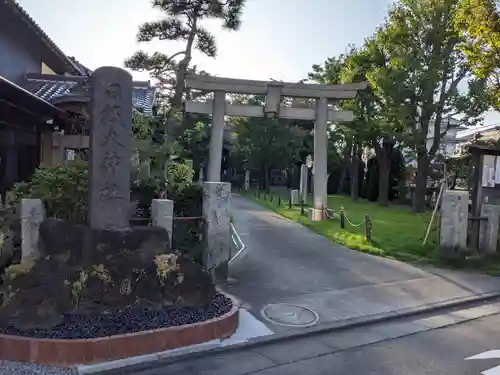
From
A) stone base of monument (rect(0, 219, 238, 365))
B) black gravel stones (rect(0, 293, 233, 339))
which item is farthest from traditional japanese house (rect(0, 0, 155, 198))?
black gravel stones (rect(0, 293, 233, 339))

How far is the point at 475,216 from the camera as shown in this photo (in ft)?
39.2

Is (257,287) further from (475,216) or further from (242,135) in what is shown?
(242,135)

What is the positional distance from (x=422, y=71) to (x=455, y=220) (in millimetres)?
10903

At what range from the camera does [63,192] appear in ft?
23.0

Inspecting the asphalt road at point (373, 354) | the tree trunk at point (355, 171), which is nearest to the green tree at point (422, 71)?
the tree trunk at point (355, 171)

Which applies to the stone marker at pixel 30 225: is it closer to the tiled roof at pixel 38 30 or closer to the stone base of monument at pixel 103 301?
the stone base of monument at pixel 103 301

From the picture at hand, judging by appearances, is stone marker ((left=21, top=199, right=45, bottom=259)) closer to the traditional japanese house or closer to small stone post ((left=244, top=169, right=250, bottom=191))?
the traditional japanese house

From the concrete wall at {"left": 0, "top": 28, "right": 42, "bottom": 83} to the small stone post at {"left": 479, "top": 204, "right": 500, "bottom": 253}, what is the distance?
12921mm

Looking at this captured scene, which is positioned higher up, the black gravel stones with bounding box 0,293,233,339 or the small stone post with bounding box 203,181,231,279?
the small stone post with bounding box 203,181,231,279

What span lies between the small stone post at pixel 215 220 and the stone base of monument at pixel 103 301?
196 centimetres

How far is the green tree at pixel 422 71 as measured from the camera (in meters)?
19.9

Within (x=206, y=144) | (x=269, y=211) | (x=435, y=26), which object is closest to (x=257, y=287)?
(x=269, y=211)

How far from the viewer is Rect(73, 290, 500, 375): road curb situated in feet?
16.3

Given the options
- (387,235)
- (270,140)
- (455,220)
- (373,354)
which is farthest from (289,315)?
(270,140)
